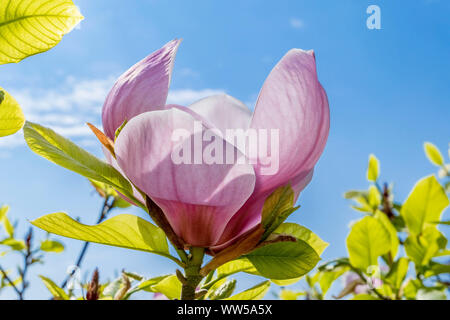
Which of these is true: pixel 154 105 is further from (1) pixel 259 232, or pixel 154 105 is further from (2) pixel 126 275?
(2) pixel 126 275

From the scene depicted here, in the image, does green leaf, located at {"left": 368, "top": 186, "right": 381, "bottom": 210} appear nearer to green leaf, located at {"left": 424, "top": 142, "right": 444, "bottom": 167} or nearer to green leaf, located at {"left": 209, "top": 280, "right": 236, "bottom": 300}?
green leaf, located at {"left": 424, "top": 142, "right": 444, "bottom": 167}

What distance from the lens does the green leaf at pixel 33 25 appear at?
15.8 inches

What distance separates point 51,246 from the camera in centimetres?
176

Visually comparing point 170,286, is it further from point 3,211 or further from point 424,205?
point 3,211

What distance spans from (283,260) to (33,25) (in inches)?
13.6

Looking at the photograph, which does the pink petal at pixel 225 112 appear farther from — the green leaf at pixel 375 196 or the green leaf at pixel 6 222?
the green leaf at pixel 6 222

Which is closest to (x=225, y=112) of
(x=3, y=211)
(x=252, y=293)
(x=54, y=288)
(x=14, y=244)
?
(x=252, y=293)

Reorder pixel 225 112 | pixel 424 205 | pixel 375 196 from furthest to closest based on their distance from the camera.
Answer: pixel 375 196
pixel 424 205
pixel 225 112

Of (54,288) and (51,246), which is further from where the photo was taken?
(51,246)

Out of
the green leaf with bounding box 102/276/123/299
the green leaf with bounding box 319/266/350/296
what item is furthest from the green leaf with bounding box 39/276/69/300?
the green leaf with bounding box 319/266/350/296

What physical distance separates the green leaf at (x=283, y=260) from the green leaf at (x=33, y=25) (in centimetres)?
30

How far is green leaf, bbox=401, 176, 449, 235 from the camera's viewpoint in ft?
3.43

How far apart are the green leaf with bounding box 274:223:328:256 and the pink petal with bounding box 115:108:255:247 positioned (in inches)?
6.1
